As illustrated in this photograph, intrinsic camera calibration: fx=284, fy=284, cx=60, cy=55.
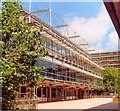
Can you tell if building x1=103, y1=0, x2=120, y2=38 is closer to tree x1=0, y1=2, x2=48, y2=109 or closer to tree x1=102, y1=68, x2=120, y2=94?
tree x1=0, y1=2, x2=48, y2=109

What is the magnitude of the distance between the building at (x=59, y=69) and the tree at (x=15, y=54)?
1265 cm

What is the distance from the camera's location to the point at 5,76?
379 inches

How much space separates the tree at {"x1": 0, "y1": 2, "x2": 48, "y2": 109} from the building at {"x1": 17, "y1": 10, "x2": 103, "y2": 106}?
12653 millimetres

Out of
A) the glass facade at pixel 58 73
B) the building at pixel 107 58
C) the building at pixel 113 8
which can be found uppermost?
the building at pixel 107 58

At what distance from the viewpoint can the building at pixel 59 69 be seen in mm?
29516

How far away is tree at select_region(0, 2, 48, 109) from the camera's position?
9.88m

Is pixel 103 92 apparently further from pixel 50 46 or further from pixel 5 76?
pixel 5 76

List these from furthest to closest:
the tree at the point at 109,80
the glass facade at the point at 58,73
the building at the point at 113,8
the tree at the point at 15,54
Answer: the tree at the point at 109,80, the glass facade at the point at 58,73, the tree at the point at 15,54, the building at the point at 113,8

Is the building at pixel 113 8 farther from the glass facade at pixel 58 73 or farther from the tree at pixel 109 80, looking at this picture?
the tree at pixel 109 80

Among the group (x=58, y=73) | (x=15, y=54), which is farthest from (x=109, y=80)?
(x=15, y=54)

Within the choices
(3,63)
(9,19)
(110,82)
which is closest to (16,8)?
(9,19)

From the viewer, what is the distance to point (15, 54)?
10.5 meters

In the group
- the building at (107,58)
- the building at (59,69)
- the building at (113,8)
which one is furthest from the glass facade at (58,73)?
the building at (107,58)

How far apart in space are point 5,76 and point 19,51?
1.30m
